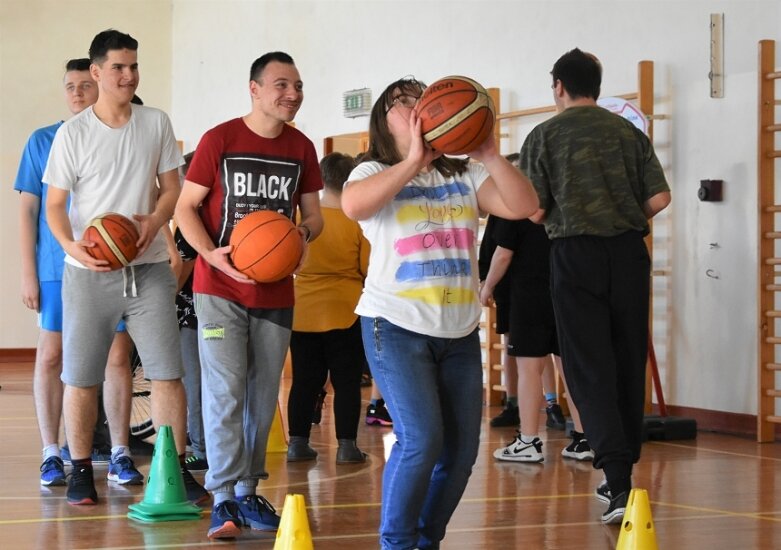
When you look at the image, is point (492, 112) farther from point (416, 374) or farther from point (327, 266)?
point (327, 266)

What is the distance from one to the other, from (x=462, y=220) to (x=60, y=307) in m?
2.48

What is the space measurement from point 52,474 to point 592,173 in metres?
2.61

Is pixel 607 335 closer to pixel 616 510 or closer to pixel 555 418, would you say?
pixel 616 510

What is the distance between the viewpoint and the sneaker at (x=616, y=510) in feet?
13.3

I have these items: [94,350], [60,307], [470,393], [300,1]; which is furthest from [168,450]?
[300,1]

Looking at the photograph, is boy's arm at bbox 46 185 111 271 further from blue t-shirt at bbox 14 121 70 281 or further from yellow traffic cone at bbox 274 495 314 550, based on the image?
yellow traffic cone at bbox 274 495 314 550

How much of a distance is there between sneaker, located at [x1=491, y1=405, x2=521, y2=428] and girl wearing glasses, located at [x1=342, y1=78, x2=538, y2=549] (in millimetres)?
4101

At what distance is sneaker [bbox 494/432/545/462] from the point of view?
18.6ft

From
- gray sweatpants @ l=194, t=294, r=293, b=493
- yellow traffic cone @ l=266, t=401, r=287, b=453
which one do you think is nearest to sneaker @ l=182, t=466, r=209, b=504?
gray sweatpants @ l=194, t=294, r=293, b=493

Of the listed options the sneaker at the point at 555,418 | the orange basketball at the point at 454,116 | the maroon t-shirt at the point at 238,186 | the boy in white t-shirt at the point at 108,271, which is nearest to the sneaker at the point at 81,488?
the boy in white t-shirt at the point at 108,271

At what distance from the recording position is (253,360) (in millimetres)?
3916

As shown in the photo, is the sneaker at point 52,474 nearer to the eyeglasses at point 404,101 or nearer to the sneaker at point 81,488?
the sneaker at point 81,488

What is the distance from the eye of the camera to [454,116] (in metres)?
2.86

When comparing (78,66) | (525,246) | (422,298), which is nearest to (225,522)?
(422,298)
